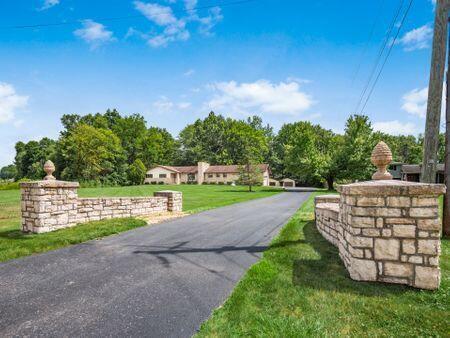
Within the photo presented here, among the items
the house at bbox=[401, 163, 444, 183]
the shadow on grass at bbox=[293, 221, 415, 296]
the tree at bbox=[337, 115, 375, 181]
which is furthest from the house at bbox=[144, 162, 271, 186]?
the shadow on grass at bbox=[293, 221, 415, 296]

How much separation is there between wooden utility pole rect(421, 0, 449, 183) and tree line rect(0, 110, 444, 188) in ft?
103

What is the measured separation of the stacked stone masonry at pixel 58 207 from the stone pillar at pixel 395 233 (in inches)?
326

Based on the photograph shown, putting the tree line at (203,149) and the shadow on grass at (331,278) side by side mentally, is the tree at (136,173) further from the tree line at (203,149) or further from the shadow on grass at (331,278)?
the shadow on grass at (331,278)

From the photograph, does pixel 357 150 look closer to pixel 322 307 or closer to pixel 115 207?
pixel 115 207

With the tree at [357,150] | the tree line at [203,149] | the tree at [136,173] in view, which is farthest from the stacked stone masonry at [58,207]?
the tree at [136,173]

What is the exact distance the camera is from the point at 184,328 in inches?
125

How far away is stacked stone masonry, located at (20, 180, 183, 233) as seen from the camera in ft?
26.0

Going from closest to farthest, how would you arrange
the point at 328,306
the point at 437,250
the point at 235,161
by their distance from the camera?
the point at 328,306, the point at 437,250, the point at 235,161

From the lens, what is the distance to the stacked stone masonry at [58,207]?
7938 millimetres

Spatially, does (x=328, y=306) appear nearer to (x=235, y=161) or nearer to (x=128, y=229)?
(x=128, y=229)

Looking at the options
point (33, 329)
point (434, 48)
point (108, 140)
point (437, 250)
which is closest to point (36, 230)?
point (33, 329)

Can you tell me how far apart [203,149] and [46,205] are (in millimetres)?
69678

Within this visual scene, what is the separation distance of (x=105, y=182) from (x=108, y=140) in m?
8.33

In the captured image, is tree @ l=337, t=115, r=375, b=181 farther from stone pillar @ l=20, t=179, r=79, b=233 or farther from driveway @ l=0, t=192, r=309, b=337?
stone pillar @ l=20, t=179, r=79, b=233
